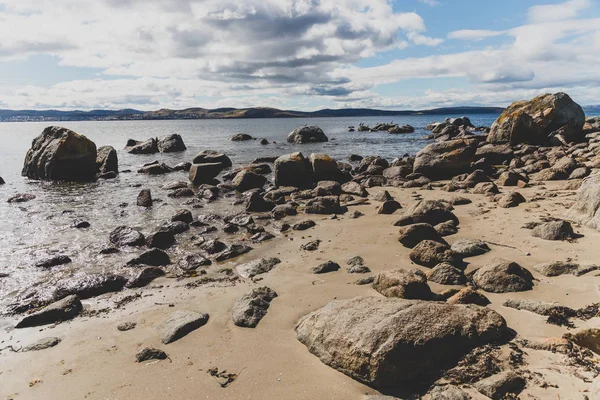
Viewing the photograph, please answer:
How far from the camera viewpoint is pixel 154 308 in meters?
7.42

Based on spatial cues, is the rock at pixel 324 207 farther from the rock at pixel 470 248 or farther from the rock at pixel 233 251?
the rock at pixel 470 248

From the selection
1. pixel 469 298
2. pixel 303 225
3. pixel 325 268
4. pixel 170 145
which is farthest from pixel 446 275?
pixel 170 145

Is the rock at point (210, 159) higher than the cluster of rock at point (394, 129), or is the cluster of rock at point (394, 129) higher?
the cluster of rock at point (394, 129)

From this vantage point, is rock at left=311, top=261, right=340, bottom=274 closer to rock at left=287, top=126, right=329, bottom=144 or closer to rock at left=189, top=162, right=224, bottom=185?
rock at left=189, top=162, right=224, bottom=185

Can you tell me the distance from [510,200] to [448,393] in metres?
10.2

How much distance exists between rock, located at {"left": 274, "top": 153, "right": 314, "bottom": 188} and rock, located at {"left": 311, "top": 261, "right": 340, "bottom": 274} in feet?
37.5

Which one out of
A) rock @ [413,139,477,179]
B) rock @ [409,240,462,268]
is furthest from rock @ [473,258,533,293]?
rock @ [413,139,477,179]

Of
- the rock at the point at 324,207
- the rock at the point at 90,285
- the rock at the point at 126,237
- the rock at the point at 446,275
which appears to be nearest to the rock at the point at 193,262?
the rock at the point at 90,285

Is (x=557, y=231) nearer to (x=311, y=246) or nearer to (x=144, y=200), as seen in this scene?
(x=311, y=246)

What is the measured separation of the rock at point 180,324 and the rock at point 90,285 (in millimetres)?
2595

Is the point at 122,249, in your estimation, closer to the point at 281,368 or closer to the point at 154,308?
the point at 154,308

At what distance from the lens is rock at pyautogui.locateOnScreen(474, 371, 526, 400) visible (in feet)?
13.5

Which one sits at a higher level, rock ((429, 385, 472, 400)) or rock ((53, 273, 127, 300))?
rock ((429, 385, 472, 400))

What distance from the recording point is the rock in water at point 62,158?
24203 mm
